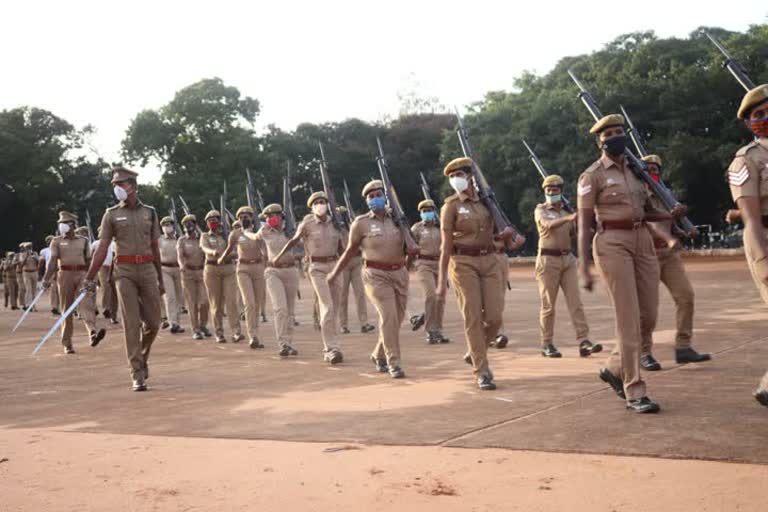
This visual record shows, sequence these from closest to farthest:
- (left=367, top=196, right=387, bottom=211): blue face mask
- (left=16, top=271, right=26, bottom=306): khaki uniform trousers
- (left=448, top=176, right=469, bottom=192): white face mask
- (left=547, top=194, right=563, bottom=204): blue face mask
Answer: (left=448, top=176, right=469, bottom=192): white face mask, (left=367, top=196, right=387, bottom=211): blue face mask, (left=547, top=194, right=563, bottom=204): blue face mask, (left=16, top=271, right=26, bottom=306): khaki uniform trousers

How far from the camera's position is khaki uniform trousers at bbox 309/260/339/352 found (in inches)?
486

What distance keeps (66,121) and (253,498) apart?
6416 centimetres

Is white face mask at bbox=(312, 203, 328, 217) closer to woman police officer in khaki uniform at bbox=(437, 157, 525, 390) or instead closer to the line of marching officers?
the line of marching officers

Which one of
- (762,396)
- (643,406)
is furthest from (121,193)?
(762,396)

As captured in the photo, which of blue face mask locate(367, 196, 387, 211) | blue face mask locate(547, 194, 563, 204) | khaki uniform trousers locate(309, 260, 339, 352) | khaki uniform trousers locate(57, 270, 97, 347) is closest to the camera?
blue face mask locate(367, 196, 387, 211)

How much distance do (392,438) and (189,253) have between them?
39.3 feet

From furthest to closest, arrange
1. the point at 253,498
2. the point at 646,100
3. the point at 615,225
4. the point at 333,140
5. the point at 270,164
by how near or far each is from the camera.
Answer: the point at 333,140 < the point at 270,164 < the point at 646,100 < the point at 615,225 < the point at 253,498

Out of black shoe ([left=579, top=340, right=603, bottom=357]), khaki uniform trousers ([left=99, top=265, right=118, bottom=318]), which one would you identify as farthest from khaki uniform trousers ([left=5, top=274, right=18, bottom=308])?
black shoe ([left=579, top=340, right=603, bottom=357])

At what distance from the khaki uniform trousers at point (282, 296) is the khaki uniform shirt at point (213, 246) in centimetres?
271

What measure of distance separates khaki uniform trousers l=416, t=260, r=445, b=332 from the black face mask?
6.11 metres

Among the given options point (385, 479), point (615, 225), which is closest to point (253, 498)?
point (385, 479)

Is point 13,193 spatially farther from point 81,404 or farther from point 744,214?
point 744,214

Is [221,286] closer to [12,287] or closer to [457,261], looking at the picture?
[457,261]

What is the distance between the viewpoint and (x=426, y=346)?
1406 centimetres
